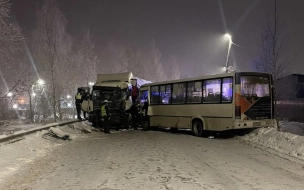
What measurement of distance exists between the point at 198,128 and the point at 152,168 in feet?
28.5

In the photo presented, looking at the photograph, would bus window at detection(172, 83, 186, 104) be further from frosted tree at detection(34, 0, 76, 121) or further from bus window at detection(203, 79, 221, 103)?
frosted tree at detection(34, 0, 76, 121)

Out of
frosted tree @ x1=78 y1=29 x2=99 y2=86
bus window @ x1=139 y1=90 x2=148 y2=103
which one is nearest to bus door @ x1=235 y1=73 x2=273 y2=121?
bus window @ x1=139 y1=90 x2=148 y2=103

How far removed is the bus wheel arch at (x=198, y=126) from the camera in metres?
16.4

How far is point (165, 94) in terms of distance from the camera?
1975cm

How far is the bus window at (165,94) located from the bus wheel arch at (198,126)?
9.07 feet

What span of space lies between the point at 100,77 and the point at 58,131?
997cm

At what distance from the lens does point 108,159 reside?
10125 millimetres

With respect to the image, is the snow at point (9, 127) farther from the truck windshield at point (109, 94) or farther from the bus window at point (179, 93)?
the bus window at point (179, 93)

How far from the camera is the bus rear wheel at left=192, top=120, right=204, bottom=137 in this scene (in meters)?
16.5

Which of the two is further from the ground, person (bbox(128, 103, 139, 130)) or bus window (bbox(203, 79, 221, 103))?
bus window (bbox(203, 79, 221, 103))

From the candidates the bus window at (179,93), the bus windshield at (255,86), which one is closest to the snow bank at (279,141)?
the bus windshield at (255,86)

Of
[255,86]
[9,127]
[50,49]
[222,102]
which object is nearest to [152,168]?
[222,102]

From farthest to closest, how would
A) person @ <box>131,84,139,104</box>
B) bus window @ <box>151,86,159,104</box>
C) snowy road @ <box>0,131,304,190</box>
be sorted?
1. person @ <box>131,84,139,104</box>
2. bus window @ <box>151,86,159,104</box>
3. snowy road @ <box>0,131,304,190</box>

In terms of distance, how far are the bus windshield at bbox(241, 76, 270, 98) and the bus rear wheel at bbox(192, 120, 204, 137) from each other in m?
3.06
